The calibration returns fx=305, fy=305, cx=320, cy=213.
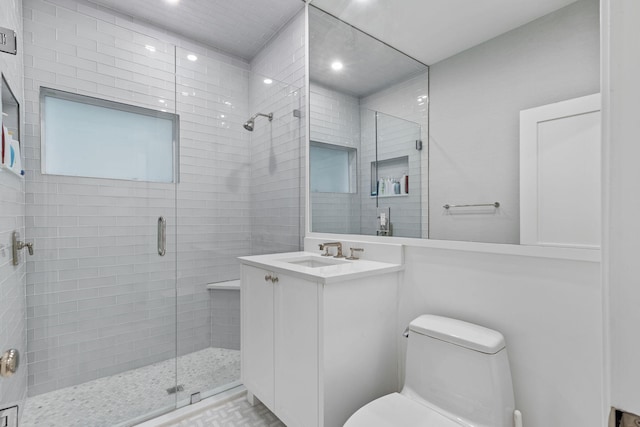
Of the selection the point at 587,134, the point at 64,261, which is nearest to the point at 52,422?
the point at 64,261

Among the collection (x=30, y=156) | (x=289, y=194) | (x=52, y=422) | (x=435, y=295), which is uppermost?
(x=30, y=156)

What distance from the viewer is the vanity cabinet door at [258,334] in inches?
61.5

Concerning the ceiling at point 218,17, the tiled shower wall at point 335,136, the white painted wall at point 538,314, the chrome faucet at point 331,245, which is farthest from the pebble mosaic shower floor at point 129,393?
the ceiling at point 218,17

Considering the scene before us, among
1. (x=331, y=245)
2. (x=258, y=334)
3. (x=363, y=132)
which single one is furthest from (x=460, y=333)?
(x=363, y=132)

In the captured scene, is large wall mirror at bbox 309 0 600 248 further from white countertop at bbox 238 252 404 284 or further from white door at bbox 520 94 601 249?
white countertop at bbox 238 252 404 284

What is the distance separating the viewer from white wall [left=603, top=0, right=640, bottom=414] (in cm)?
29

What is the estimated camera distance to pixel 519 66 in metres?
1.15

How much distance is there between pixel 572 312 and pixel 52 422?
8.43 feet

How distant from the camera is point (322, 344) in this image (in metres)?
1.23

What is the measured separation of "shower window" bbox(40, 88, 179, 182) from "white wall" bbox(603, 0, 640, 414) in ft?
8.14

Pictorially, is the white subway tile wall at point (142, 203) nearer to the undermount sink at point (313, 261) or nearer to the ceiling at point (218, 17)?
the ceiling at point (218, 17)

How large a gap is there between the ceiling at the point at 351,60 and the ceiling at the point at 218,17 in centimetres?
36

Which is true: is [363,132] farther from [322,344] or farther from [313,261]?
[322,344]

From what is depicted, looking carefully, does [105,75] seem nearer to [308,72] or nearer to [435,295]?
[308,72]
